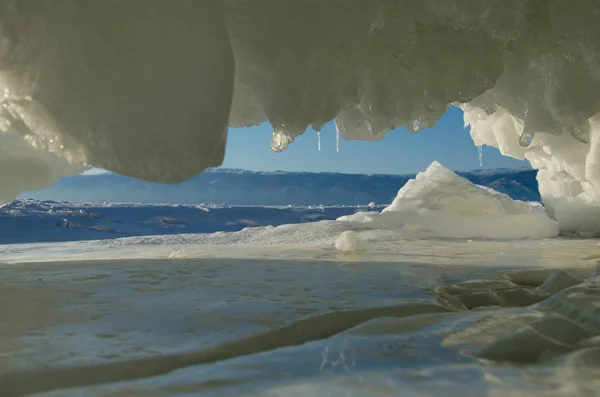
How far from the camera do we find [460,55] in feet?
8.31

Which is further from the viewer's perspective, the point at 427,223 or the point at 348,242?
the point at 427,223

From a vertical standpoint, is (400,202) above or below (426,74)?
below

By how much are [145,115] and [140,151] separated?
109 mm

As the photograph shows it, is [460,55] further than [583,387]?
Yes

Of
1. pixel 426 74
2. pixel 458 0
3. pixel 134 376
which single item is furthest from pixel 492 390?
pixel 426 74

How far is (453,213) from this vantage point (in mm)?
6066

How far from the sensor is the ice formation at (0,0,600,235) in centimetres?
167

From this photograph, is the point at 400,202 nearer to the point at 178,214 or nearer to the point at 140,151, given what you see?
the point at 140,151

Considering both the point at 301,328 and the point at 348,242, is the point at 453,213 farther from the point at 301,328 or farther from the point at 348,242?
the point at 301,328

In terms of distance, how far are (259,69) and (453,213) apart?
4.41m

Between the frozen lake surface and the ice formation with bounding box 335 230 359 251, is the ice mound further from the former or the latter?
the frozen lake surface

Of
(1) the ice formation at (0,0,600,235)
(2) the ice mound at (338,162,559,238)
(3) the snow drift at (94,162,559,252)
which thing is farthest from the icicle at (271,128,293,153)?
(2) the ice mound at (338,162,559,238)

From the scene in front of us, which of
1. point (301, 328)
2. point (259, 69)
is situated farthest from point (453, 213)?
point (301, 328)

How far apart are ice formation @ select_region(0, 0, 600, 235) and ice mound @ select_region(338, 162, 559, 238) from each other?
269 cm
